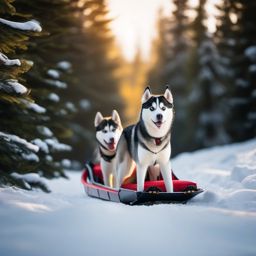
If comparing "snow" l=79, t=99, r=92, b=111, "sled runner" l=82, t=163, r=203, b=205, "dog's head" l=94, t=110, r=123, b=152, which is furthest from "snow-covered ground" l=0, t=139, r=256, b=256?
"snow" l=79, t=99, r=92, b=111

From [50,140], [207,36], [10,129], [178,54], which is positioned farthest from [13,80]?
[178,54]

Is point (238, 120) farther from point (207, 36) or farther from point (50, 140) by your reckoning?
point (50, 140)

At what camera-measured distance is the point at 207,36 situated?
27375 millimetres

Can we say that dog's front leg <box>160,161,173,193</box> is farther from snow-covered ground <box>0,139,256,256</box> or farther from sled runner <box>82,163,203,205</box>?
snow-covered ground <box>0,139,256,256</box>

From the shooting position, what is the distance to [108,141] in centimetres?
948

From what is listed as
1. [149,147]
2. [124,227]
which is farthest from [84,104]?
[124,227]

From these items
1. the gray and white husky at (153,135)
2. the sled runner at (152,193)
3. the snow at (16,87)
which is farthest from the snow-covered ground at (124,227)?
the snow at (16,87)

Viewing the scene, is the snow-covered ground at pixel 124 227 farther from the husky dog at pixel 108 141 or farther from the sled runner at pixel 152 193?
the husky dog at pixel 108 141

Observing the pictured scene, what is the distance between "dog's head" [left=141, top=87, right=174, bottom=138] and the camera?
7480mm

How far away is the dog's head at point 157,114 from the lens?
295 inches

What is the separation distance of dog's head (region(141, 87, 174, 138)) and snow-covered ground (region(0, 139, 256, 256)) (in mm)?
1318

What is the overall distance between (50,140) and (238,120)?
17.0 meters

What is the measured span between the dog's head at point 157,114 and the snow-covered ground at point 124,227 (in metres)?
1.32

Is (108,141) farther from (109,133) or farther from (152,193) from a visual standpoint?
(152,193)
